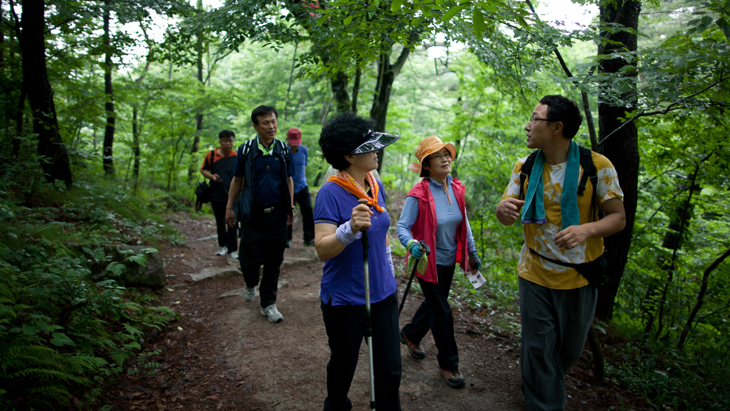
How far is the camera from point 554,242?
2527mm

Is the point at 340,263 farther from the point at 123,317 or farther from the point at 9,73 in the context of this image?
the point at 9,73

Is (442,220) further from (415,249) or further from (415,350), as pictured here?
(415,350)

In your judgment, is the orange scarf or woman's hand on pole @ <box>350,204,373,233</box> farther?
the orange scarf

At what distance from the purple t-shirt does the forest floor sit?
1.26m

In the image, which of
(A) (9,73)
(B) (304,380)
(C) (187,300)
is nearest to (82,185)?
(A) (9,73)

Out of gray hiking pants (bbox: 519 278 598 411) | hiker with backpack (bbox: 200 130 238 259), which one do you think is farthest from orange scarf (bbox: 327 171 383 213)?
hiker with backpack (bbox: 200 130 238 259)

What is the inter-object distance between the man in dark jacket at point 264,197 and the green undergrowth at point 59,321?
3.60ft

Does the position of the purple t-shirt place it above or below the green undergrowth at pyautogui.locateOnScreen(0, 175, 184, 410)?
above

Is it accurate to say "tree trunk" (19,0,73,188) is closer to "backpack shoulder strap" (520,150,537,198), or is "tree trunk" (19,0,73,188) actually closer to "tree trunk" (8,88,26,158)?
"tree trunk" (8,88,26,158)

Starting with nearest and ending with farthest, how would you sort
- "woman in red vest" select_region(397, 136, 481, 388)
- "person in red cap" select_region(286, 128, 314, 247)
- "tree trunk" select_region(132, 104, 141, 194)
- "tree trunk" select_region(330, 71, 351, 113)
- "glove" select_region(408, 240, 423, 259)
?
"glove" select_region(408, 240, 423, 259), "woman in red vest" select_region(397, 136, 481, 388), "person in red cap" select_region(286, 128, 314, 247), "tree trunk" select_region(330, 71, 351, 113), "tree trunk" select_region(132, 104, 141, 194)

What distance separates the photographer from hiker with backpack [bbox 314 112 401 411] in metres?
2.34

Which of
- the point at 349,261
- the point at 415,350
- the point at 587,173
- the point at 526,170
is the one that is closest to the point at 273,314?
the point at 415,350

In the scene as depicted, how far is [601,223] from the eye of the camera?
242 cm

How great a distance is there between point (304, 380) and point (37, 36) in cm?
708
